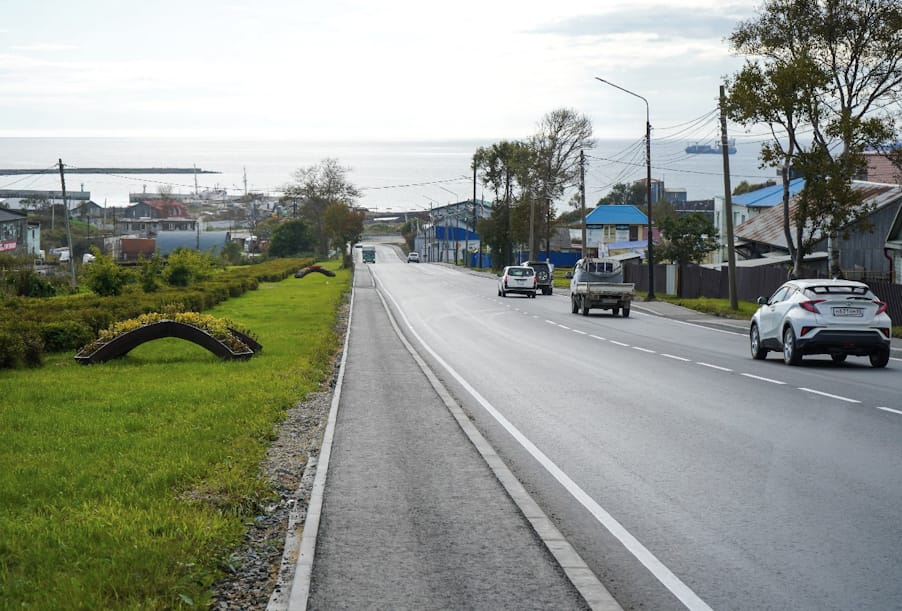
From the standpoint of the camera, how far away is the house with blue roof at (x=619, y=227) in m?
134

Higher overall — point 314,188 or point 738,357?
point 314,188

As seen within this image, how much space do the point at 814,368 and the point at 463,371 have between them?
261 inches

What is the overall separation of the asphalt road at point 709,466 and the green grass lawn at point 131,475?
97.6 inches

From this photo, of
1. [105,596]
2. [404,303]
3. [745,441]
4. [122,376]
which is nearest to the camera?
[105,596]

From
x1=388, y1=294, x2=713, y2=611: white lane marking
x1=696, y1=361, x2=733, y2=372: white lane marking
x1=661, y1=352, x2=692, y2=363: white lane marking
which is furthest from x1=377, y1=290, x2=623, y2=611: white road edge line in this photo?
A: x1=661, y1=352, x2=692, y2=363: white lane marking

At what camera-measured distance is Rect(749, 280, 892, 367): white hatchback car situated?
20297 mm

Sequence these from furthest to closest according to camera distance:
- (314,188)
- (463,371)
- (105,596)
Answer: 1. (314,188)
2. (463,371)
3. (105,596)

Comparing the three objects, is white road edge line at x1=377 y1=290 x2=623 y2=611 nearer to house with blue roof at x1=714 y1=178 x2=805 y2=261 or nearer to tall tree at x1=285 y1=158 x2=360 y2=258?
house with blue roof at x1=714 y1=178 x2=805 y2=261

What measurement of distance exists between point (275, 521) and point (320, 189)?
510 feet

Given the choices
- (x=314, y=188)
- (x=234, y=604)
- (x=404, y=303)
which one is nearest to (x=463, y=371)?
(x=234, y=604)

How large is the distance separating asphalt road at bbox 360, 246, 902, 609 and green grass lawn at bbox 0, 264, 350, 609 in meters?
2.48

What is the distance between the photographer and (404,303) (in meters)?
50.9

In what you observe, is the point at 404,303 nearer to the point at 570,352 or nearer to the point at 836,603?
the point at 570,352

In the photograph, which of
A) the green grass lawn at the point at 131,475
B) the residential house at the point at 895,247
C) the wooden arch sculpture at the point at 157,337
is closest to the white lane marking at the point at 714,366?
the green grass lawn at the point at 131,475
